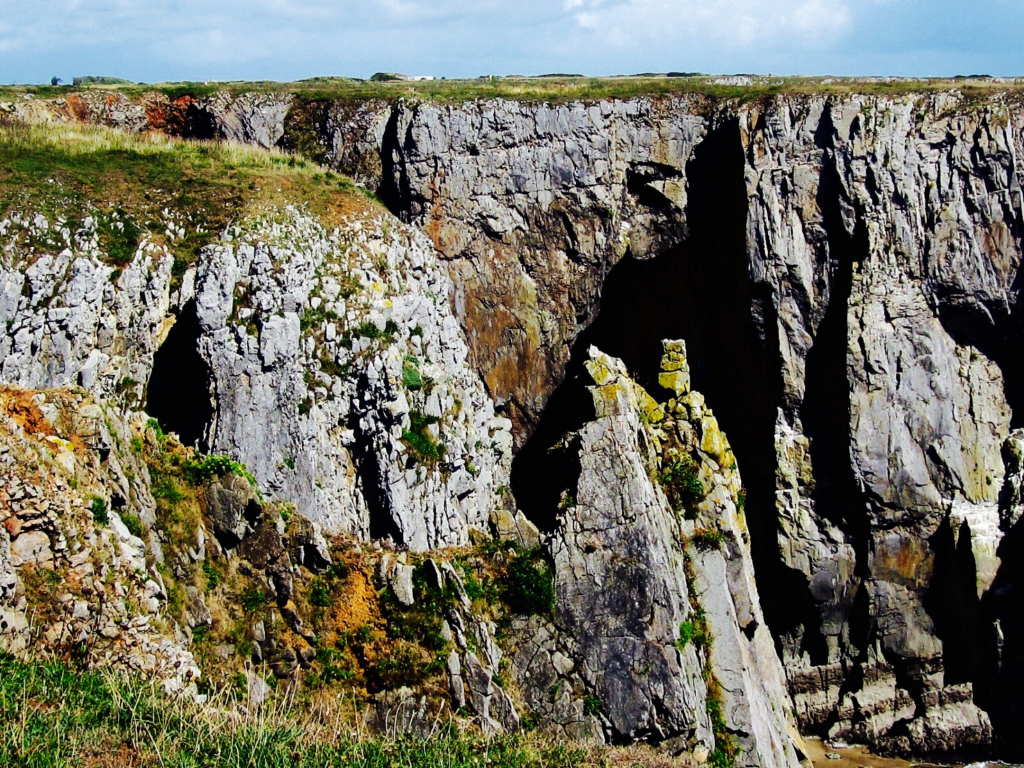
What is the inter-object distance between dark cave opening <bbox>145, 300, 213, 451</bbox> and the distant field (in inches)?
433

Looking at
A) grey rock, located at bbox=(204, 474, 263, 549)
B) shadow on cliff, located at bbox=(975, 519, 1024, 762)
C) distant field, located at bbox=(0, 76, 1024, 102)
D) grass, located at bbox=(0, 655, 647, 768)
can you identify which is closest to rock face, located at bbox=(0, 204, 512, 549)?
distant field, located at bbox=(0, 76, 1024, 102)

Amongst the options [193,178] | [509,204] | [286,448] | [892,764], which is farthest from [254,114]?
[892,764]

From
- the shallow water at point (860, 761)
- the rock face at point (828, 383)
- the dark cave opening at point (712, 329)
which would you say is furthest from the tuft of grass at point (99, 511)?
the shallow water at point (860, 761)

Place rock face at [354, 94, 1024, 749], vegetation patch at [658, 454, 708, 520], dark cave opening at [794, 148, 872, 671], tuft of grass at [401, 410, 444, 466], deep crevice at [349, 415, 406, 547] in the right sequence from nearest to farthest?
vegetation patch at [658, 454, 708, 520]
deep crevice at [349, 415, 406, 547]
tuft of grass at [401, 410, 444, 466]
rock face at [354, 94, 1024, 749]
dark cave opening at [794, 148, 872, 671]

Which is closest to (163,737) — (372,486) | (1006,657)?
(372,486)

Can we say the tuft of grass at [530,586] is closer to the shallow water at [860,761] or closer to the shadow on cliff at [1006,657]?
the shallow water at [860,761]

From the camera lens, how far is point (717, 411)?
27.8m

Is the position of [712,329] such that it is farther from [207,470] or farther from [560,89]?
[207,470]

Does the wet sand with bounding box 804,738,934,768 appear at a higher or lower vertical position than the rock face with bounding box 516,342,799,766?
lower

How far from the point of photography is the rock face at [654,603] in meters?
14.4

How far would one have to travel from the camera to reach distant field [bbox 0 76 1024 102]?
27.3 meters

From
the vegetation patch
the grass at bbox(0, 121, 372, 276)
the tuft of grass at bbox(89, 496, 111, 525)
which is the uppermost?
the grass at bbox(0, 121, 372, 276)

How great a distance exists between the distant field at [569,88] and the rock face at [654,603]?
1509cm

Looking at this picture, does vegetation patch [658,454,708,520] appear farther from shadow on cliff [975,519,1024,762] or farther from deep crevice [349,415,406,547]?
shadow on cliff [975,519,1024,762]
